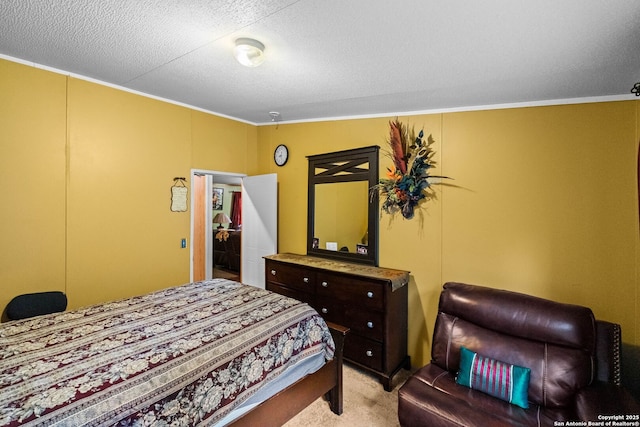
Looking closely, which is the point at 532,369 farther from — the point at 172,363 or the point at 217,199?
the point at 217,199

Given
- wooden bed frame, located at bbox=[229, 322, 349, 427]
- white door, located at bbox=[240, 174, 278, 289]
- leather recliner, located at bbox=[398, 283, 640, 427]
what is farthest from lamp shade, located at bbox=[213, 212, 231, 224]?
leather recliner, located at bbox=[398, 283, 640, 427]

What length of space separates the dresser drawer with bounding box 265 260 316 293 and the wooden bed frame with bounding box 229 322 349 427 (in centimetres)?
80

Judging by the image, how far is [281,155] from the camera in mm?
3918

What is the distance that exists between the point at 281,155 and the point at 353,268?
6.20 ft

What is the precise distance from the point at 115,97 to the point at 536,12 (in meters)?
3.36

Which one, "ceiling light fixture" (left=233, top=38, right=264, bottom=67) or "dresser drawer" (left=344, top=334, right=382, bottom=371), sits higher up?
"ceiling light fixture" (left=233, top=38, right=264, bottom=67)

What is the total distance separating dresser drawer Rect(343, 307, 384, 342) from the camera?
256 centimetres

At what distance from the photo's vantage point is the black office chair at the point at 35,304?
2195 mm

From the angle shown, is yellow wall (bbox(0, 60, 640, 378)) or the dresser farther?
the dresser

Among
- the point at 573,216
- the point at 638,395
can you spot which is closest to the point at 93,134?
the point at 573,216

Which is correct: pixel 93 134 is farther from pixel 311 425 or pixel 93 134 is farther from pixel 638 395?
pixel 638 395

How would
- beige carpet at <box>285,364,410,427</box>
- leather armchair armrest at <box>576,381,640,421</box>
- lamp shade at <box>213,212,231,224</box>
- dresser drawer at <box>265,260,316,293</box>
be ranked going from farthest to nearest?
1. lamp shade at <box>213,212,231,224</box>
2. dresser drawer at <box>265,260,316,293</box>
3. beige carpet at <box>285,364,410,427</box>
4. leather armchair armrest at <box>576,381,640,421</box>

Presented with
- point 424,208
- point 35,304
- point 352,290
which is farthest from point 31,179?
point 424,208

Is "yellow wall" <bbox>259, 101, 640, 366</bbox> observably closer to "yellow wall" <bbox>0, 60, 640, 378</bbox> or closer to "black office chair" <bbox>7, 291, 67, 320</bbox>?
"yellow wall" <bbox>0, 60, 640, 378</bbox>
